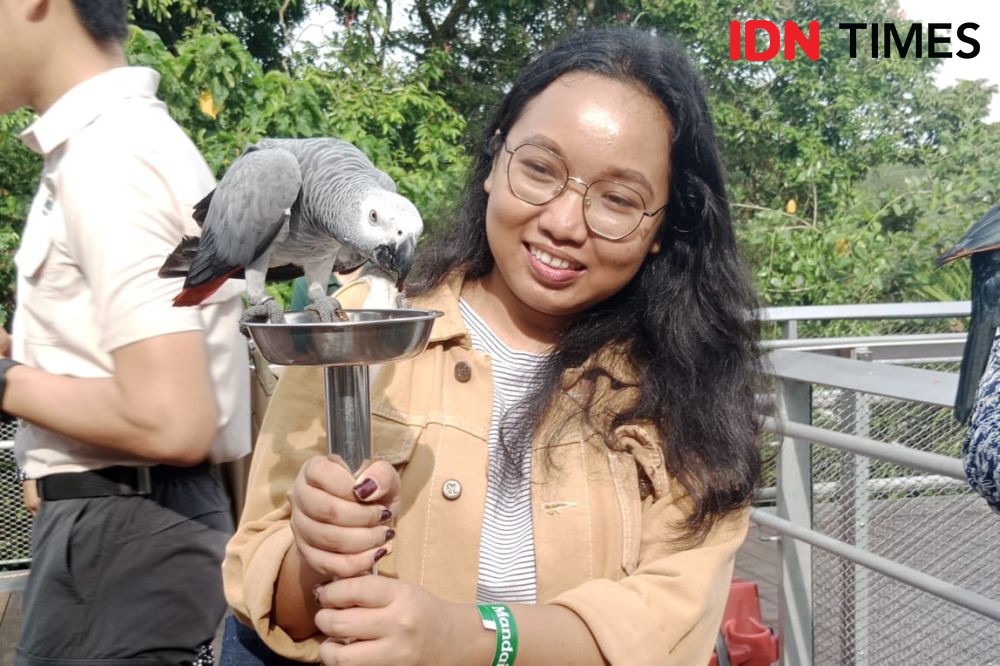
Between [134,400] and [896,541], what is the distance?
1786 millimetres

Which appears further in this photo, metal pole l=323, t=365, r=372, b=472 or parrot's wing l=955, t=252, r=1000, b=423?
parrot's wing l=955, t=252, r=1000, b=423

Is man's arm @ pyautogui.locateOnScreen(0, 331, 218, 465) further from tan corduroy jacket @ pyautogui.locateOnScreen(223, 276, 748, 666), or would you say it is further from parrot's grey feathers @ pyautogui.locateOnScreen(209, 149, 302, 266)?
parrot's grey feathers @ pyautogui.locateOnScreen(209, 149, 302, 266)

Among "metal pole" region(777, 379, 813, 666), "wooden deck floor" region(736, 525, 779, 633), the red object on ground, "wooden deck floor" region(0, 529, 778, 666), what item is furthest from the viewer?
"wooden deck floor" region(736, 525, 779, 633)

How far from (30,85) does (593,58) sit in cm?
88

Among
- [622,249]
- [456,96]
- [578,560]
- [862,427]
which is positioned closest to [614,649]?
[578,560]

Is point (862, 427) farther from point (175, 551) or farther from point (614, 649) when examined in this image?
point (175, 551)

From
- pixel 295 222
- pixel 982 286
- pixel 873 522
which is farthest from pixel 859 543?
pixel 295 222

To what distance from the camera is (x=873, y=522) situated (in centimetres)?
232

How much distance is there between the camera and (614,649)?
1.13 metres

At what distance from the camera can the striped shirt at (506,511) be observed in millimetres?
1222

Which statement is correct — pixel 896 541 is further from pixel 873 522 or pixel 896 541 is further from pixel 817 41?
pixel 817 41

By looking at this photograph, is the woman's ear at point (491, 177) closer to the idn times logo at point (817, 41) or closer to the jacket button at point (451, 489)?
the jacket button at point (451, 489)

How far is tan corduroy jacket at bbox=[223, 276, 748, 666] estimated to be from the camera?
1160 millimetres

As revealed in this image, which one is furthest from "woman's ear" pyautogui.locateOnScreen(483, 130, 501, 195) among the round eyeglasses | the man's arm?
the man's arm
